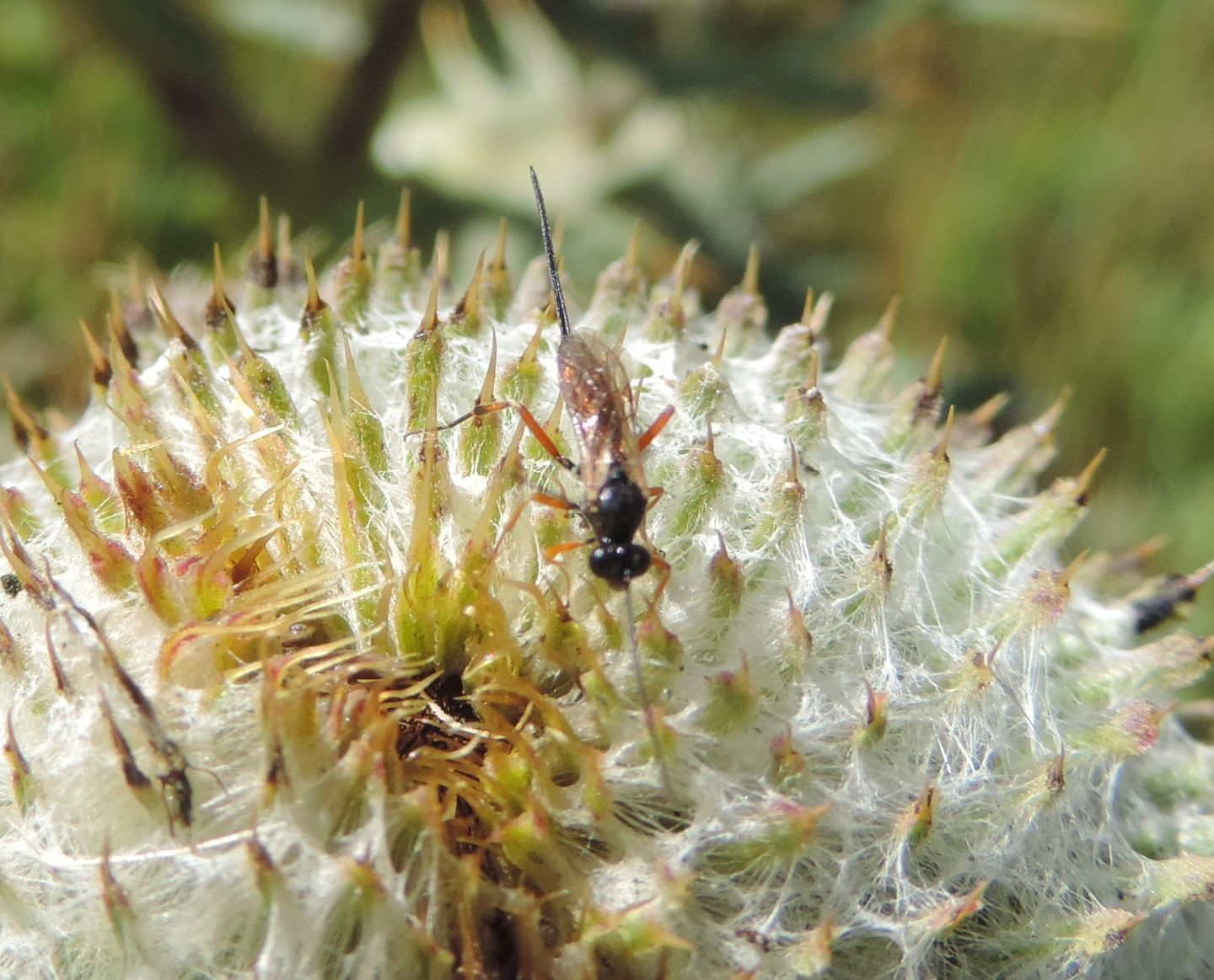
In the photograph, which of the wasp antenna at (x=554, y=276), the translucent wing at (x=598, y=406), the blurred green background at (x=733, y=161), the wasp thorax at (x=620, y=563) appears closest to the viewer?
the wasp thorax at (x=620, y=563)

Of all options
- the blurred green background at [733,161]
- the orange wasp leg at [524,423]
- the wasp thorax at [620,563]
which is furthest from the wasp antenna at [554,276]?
the blurred green background at [733,161]

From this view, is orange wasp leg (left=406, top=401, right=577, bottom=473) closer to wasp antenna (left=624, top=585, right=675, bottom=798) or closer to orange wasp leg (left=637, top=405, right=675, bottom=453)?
orange wasp leg (left=637, top=405, right=675, bottom=453)

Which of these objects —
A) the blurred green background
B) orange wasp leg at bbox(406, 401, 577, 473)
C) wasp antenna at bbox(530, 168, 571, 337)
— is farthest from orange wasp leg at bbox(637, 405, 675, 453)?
the blurred green background

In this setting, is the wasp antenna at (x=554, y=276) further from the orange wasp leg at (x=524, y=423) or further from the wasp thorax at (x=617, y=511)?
the wasp thorax at (x=617, y=511)

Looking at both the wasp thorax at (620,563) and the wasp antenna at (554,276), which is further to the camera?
the wasp antenna at (554,276)

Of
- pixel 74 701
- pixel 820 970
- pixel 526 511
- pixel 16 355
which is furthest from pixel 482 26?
pixel 820 970

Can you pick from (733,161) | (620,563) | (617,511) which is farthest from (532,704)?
(733,161)
